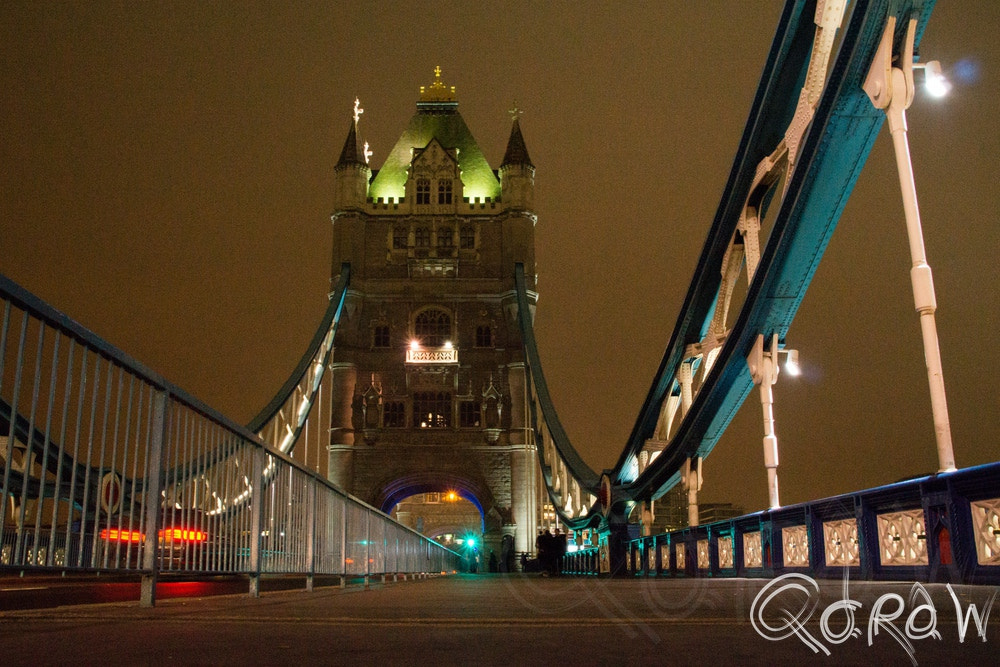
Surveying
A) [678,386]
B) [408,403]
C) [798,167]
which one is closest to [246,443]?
[798,167]

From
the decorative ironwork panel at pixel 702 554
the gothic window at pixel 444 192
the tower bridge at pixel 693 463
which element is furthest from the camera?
the gothic window at pixel 444 192

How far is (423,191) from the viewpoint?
36.7 metres

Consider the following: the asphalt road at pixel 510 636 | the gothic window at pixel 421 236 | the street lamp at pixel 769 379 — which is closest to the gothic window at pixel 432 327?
the gothic window at pixel 421 236

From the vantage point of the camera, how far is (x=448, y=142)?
128 feet

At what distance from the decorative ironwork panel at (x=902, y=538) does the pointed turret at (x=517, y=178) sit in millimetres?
31433

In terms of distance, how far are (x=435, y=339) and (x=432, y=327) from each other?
0.46 meters

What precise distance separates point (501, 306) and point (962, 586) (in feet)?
102

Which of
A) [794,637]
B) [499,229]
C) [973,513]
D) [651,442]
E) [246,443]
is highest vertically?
[499,229]

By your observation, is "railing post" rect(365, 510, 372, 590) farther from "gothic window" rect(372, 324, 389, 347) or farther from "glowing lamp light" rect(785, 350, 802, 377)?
"gothic window" rect(372, 324, 389, 347)

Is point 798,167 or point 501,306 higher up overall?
point 501,306

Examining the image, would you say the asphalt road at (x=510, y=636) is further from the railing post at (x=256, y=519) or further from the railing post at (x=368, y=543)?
the railing post at (x=368, y=543)

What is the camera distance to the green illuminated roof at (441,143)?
3762 centimetres

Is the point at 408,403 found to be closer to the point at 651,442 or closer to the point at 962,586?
the point at 651,442

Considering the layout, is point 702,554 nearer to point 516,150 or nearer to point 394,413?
point 394,413
